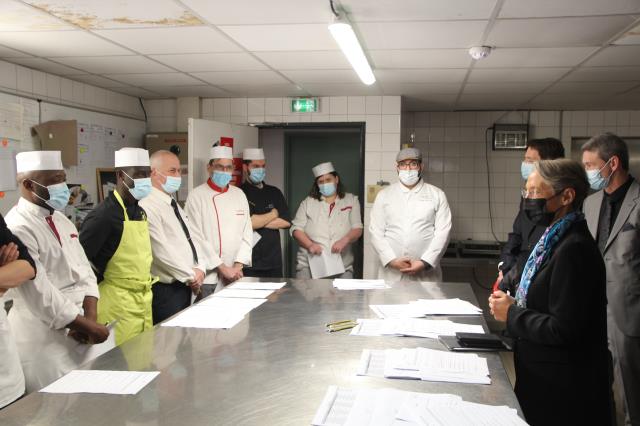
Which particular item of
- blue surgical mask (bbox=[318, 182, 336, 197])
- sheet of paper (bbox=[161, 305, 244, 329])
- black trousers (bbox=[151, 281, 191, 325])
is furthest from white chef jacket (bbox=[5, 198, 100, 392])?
blue surgical mask (bbox=[318, 182, 336, 197])

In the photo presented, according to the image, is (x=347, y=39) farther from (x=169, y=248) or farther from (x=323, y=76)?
(x=323, y=76)

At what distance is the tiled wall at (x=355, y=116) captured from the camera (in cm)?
521

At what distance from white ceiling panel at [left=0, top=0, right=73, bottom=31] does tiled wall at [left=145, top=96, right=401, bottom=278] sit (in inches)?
98.0

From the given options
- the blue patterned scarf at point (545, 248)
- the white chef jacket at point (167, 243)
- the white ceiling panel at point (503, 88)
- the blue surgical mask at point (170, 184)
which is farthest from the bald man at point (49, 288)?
the white ceiling panel at point (503, 88)

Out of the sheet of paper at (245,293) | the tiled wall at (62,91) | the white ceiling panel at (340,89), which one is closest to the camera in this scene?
the sheet of paper at (245,293)

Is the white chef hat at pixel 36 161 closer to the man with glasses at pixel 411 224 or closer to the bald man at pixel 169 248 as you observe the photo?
the bald man at pixel 169 248

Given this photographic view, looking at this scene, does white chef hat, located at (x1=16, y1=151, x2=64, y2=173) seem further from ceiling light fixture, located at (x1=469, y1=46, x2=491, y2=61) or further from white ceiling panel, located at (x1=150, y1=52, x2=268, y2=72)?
ceiling light fixture, located at (x1=469, y1=46, x2=491, y2=61)

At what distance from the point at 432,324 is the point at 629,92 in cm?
383

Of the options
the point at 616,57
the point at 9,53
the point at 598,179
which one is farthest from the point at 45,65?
the point at 616,57

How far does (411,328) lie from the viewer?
213 cm

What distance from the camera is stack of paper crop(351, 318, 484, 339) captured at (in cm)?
207

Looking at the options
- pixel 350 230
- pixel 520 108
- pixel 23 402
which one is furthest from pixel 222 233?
pixel 520 108

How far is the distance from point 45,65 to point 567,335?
384cm

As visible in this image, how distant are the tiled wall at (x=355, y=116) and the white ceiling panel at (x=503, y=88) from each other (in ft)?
2.37
